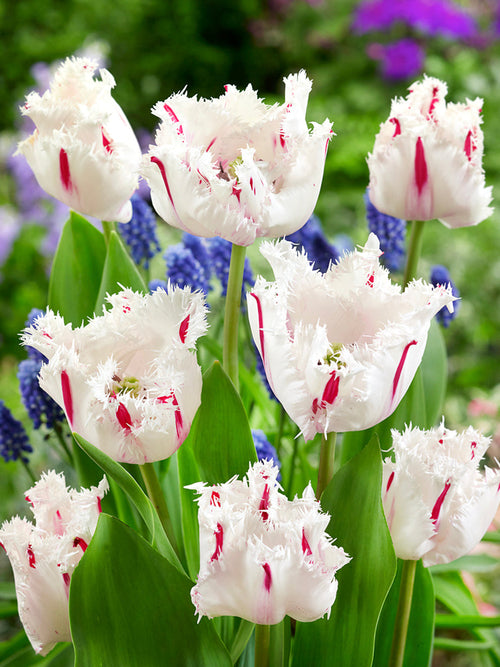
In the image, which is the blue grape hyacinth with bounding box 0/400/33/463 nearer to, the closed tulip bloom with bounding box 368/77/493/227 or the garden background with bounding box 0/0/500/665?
the closed tulip bloom with bounding box 368/77/493/227

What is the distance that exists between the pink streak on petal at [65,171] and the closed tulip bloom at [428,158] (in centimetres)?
14

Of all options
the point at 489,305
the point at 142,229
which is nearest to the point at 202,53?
the point at 489,305

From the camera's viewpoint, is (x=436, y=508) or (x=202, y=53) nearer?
(x=436, y=508)

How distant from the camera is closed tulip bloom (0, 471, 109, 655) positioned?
0.94 ft

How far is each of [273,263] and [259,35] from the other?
2852 mm

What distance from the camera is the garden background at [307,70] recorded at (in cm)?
158

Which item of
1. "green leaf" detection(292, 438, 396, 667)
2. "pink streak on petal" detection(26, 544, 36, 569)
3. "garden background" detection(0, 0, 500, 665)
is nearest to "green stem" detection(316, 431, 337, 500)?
"green leaf" detection(292, 438, 396, 667)

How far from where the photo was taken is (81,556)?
29 cm

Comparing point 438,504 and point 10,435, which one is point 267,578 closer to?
point 438,504

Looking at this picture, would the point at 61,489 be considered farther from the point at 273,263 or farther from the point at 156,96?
the point at 156,96

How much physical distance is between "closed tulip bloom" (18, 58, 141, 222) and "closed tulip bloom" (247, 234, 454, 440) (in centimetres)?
10

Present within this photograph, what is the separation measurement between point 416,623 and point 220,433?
0.14 meters

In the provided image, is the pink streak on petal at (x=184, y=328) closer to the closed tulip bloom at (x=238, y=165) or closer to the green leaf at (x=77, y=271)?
the closed tulip bloom at (x=238, y=165)

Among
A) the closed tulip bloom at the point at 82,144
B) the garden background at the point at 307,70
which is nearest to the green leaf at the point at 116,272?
the closed tulip bloom at the point at 82,144
